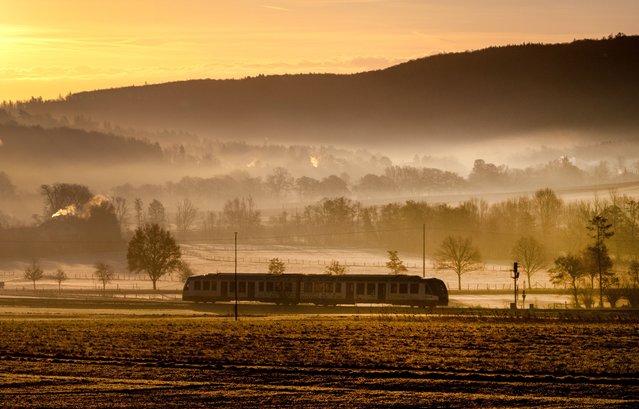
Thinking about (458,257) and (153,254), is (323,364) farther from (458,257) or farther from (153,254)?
(458,257)

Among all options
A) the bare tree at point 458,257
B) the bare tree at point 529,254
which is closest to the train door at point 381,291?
the bare tree at point 458,257

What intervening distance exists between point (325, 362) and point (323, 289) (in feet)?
172

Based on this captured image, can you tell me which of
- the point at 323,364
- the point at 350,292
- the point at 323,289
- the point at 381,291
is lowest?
the point at 323,364

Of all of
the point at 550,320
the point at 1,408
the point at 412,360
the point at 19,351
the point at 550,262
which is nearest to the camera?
the point at 1,408

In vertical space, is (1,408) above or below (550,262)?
below

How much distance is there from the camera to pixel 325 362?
5925cm

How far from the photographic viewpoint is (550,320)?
8419 centimetres

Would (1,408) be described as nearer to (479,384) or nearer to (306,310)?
(479,384)

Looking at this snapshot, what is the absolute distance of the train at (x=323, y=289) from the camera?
107000 millimetres

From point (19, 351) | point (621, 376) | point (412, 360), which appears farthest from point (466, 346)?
point (19, 351)

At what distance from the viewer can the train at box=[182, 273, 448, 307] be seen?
107m

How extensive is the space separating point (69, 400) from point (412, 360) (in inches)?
772

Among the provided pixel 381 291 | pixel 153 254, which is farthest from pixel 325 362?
pixel 153 254

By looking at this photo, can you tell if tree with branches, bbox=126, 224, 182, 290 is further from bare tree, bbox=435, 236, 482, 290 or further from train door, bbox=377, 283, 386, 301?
train door, bbox=377, 283, 386, 301
